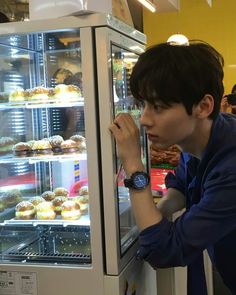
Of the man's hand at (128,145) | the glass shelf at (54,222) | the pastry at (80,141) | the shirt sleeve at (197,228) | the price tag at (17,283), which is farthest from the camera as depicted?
the pastry at (80,141)

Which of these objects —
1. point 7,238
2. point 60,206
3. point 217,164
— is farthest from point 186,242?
point 7,238

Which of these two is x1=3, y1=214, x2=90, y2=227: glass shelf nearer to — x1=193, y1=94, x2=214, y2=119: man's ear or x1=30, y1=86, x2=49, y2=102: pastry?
x1=30, y1=86, x2=49, y2=102: pastry

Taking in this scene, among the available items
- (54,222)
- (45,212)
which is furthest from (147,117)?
(45,212)

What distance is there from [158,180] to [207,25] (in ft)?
15.4

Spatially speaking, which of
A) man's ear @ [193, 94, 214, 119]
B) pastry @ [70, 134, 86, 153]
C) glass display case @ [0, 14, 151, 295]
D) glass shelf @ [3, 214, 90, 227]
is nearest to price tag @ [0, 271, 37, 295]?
glass display case @ [0, 14, 151, 295]

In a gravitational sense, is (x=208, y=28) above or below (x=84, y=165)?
above

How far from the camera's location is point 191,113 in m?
1.32

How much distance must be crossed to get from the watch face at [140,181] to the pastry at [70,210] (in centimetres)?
64

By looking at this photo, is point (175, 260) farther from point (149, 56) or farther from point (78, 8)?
point (78, 8)

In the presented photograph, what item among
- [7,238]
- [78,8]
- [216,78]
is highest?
[78,8]

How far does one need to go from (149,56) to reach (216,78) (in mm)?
222

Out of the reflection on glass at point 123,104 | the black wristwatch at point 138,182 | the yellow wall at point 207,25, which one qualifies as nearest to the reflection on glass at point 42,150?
the reflection on glass at point 123,104

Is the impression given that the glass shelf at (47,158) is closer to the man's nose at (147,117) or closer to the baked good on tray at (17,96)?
the baked good on tray at (17,96)

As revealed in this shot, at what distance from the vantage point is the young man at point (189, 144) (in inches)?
50.0
